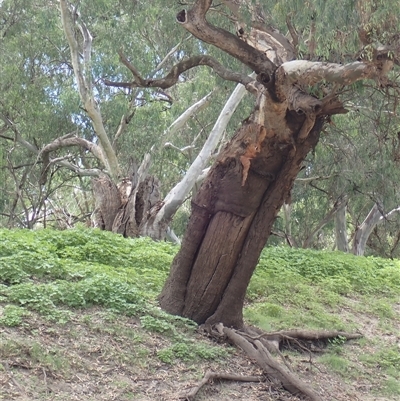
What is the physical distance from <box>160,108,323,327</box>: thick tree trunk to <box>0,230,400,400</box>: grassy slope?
0.44 m

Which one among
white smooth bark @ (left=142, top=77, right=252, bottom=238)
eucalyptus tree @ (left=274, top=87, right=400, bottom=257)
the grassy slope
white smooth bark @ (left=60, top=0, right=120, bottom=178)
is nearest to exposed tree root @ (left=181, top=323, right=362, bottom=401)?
the grassy slope

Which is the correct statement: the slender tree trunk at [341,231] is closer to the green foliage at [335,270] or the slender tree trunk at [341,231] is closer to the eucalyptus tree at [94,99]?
the eucalyptus tree at [94,99]

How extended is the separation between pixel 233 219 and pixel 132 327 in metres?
Result: 1.69

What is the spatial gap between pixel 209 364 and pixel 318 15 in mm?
3726

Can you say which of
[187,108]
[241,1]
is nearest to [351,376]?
[241,1]

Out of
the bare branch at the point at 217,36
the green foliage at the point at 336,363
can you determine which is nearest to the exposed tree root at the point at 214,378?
the green foliage at the point at 336,363

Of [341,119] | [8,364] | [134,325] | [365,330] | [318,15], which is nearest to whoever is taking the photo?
[8,364]

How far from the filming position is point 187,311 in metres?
7.62

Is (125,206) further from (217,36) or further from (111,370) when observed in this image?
(111,370)

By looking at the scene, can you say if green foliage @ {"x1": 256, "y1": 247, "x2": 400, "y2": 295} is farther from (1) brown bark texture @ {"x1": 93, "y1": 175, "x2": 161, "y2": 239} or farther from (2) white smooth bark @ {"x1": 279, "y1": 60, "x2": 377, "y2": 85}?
(2) white smooth bark @ {"x1": 279, "y1": 60, "x2": 377, "y2": 85}

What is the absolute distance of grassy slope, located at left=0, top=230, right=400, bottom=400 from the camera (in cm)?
553

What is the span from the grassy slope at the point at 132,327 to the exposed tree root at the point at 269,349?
0.12 m

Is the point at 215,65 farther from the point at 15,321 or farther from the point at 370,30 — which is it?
the point at 15,321

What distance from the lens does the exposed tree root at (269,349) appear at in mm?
6268
